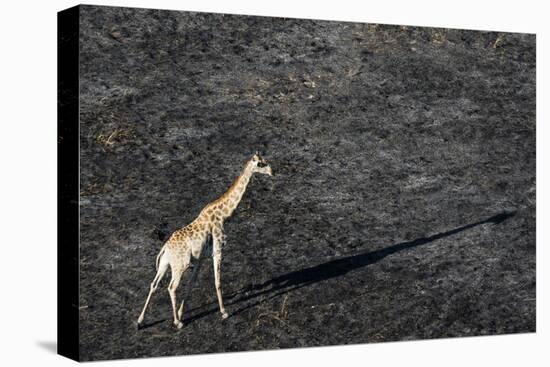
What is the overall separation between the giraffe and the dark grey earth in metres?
0.06

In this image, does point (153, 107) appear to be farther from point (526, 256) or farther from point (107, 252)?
point (526, 256)

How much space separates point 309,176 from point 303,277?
796mm

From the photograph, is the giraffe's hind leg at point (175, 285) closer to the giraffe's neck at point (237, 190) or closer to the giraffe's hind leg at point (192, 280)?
the giraffe's hind leg at point (192, 280)

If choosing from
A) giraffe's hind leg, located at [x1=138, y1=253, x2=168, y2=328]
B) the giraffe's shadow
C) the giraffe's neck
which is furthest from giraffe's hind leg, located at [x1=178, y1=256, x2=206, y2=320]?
the giraffe's neck

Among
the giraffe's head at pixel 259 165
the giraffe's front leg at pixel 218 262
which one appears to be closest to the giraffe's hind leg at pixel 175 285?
the giraffe's front leg at pixel 218 262

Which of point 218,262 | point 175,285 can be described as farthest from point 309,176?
point 175,285

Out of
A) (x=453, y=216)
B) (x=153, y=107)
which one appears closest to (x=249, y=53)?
(x=153, y=107)

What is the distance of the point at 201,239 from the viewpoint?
28.6ft

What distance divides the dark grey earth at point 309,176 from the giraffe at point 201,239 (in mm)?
61

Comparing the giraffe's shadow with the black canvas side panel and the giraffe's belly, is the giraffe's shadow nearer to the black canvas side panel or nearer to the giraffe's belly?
the giraffe's belly

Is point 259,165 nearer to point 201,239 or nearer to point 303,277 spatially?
point 201,239

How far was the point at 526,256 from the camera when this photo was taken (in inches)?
396

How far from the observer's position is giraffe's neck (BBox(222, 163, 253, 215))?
28.8 ft

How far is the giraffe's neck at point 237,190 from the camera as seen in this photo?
8773 mm
